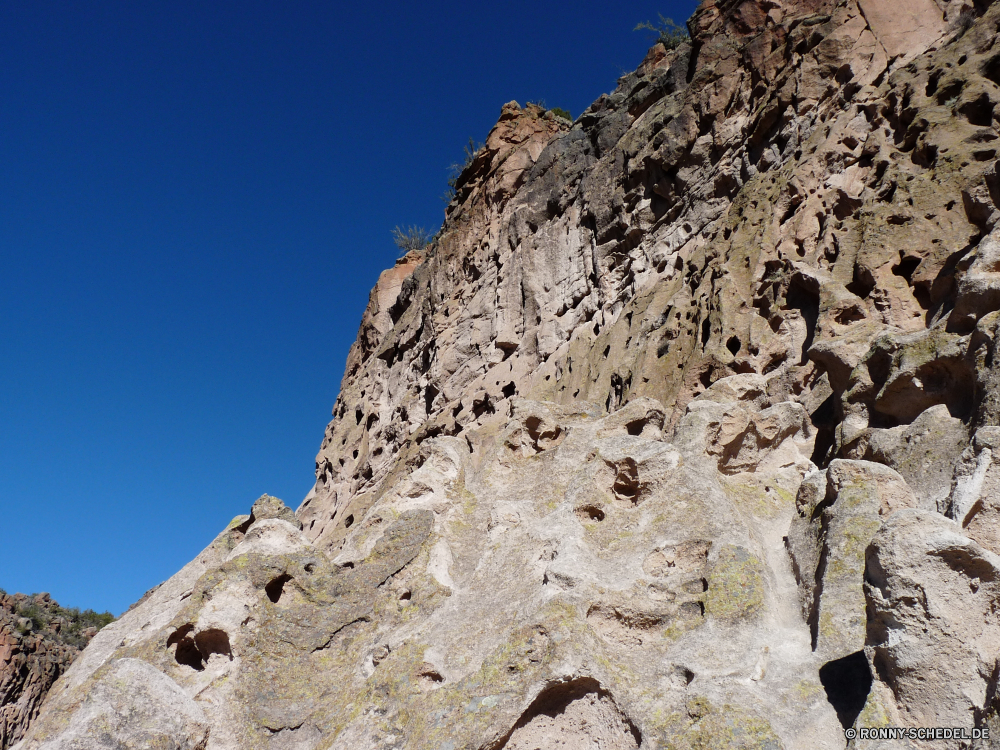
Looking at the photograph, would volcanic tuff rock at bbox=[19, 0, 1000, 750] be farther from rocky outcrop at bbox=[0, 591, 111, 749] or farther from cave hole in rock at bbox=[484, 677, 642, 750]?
rocky outcrop at bbox=[0, 591, 111, 749]

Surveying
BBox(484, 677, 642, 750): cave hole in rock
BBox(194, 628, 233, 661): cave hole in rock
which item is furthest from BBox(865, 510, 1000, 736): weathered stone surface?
BBox(194, 628, 233, 661): cave hole in rock

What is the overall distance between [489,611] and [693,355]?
5.55 meters

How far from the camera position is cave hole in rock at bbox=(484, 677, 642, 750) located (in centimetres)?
536

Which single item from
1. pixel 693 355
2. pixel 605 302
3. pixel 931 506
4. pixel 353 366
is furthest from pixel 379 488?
pixel 931 506

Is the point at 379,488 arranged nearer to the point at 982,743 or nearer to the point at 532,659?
the point at 532,659

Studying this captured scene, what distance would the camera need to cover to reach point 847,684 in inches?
194

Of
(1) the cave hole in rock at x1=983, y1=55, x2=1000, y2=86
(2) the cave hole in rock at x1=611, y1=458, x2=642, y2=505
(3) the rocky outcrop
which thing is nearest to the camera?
(2) the cave hole in rock at x1=611, y1=458, x2=642, y2=505

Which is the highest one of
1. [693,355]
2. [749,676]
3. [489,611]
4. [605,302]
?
[605,302]

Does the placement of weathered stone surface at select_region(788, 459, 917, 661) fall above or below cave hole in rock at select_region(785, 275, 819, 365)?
below

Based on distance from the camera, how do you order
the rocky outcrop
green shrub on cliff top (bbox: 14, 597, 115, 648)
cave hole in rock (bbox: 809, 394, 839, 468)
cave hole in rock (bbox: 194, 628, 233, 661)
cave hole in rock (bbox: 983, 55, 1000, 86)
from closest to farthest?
cave hole in rock (bbox: 194, 628, 233, 661) < cave hole in rock (bbox: 809, 394, 839, 468) < cave hole in rock (bbox: 983, 55, 1000, 86) < the rocky outcrop < green shrub on cliff top (bbox: 14, 597, 115, 648)

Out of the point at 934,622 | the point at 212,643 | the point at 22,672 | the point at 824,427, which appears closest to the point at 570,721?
the point at 934,622

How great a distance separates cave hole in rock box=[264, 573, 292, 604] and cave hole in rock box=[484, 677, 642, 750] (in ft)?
9.74

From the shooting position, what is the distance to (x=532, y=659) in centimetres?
574

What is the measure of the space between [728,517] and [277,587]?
13.0ft
